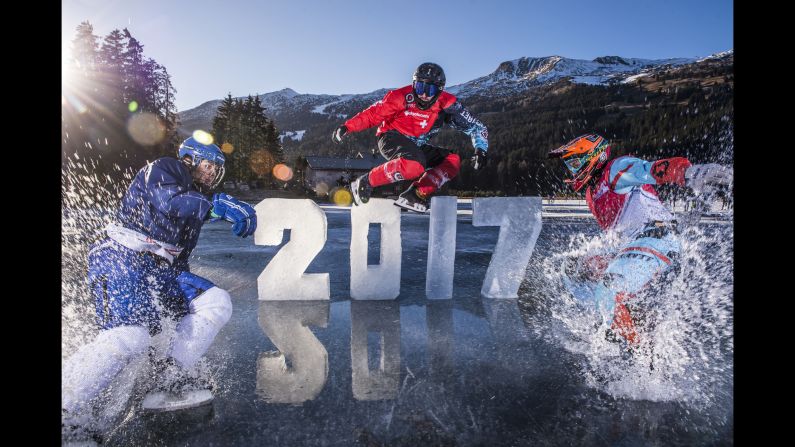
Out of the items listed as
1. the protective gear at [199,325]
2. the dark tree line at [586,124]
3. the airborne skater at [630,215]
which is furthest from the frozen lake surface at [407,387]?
the dark tree line at [586,124]

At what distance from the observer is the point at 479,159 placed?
4637 mm

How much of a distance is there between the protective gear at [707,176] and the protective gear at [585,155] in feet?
2.48

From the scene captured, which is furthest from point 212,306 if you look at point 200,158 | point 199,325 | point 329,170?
point 329,170

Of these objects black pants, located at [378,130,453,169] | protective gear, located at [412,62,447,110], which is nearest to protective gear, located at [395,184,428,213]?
black pants, located at [378,130,453,169]

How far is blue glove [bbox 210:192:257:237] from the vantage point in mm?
2816

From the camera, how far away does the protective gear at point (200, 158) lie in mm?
2840

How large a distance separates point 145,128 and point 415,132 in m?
Result: 32.0

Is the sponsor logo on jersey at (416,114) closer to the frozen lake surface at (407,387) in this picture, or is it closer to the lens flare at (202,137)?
the lens flare at (202,137)

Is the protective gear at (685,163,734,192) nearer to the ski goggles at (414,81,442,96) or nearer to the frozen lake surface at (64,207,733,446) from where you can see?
the frozen lake surface at (64,207,733,446)

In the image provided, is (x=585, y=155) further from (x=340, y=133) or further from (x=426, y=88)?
(x=340, y=133)

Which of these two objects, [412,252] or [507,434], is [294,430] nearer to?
[507,434]

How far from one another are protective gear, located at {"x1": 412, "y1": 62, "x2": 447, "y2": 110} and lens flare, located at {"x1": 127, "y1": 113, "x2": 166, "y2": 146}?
31.7 meters

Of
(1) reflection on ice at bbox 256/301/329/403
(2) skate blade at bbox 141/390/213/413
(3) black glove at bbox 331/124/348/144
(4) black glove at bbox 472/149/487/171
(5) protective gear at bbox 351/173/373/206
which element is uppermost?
(3) black glove at bbox 331/124/348/144
